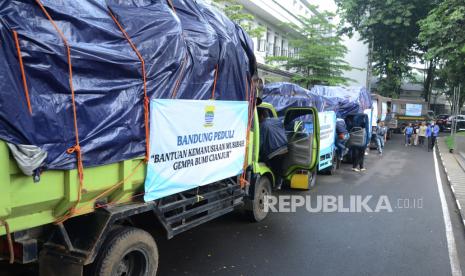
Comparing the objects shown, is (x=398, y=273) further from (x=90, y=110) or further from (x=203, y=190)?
(x=90, y=110)

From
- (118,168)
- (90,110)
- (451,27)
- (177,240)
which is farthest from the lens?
(451,27)

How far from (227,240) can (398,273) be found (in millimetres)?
2449

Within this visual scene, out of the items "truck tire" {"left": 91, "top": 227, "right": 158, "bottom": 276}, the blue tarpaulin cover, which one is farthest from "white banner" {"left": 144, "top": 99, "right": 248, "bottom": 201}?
"truck tire" {"left": 91, "top": 227, "right": 158, "bottom": 276}

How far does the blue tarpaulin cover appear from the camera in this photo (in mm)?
2955

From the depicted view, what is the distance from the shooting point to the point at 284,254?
5809 mm

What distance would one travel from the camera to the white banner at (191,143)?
4273mm

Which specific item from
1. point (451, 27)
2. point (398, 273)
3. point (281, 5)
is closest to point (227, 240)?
point (398, 273)

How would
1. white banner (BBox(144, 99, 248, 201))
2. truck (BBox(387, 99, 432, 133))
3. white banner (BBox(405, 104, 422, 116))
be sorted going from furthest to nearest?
white banner (BBox(405, 104, 422, 116)) → truck (BBox(387, 99, 432, 133)) → white banner (BBox(144, 99, 248, 201))

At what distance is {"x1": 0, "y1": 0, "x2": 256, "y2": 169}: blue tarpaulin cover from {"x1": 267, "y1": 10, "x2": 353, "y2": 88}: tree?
760 inches

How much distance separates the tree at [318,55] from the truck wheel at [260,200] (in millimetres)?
16959

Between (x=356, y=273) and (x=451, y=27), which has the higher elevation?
(x=451, y=27)

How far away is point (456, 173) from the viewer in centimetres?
Result: 1374

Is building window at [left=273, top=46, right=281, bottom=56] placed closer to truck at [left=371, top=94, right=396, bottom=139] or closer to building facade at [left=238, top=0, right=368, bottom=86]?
building facade at [left=238, top=0, right=368, bottom=86]

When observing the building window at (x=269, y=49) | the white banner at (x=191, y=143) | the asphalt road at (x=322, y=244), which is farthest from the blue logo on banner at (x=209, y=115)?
the building window at (x=269, y=49)
